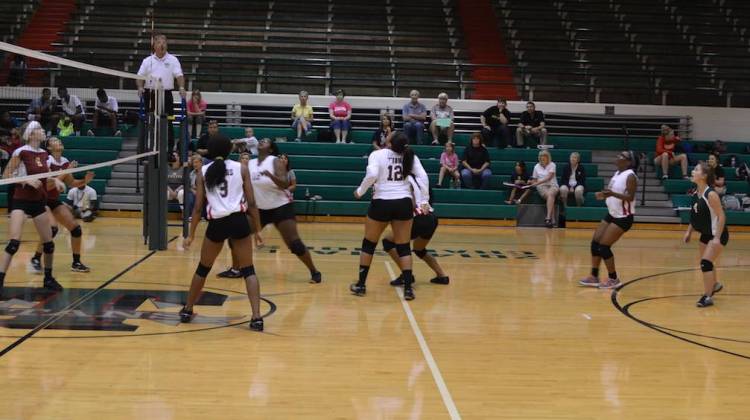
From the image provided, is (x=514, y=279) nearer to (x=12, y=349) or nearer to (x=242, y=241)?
(x=242, y=241)

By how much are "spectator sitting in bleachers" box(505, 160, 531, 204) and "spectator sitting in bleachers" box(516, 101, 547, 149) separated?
5.54ft

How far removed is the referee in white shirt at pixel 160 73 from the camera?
40.0 feet

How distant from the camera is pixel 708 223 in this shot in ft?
31.4

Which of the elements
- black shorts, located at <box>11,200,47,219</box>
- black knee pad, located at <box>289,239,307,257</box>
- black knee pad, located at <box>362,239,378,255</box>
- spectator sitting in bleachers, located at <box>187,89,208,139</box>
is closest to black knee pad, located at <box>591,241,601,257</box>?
black knee pad, located at <box>362,239,378,255</box>

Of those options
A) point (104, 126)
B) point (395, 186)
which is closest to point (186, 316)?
point (395, 186)

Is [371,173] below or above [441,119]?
below

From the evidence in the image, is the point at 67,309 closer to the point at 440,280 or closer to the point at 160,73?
the point at 440,280

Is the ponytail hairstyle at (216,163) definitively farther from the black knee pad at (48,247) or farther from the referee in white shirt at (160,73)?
the referee in white shirt at (160,73)

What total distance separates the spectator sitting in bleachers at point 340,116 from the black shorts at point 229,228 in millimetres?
12881

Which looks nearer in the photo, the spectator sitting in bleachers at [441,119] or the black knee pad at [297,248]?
the black knee pad at [297,248]

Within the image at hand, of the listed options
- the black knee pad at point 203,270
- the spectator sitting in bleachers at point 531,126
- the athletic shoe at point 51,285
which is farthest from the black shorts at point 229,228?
the spectator sitting in bleachers at point 531,126

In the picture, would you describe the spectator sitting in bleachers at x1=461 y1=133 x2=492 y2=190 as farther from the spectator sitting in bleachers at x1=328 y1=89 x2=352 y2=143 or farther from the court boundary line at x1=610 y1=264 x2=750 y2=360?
the court boundary line at x1=610 y1=264 x2=750 y2=360

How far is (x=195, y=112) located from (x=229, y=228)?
41.4 ft

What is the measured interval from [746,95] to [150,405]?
73.7 ft
